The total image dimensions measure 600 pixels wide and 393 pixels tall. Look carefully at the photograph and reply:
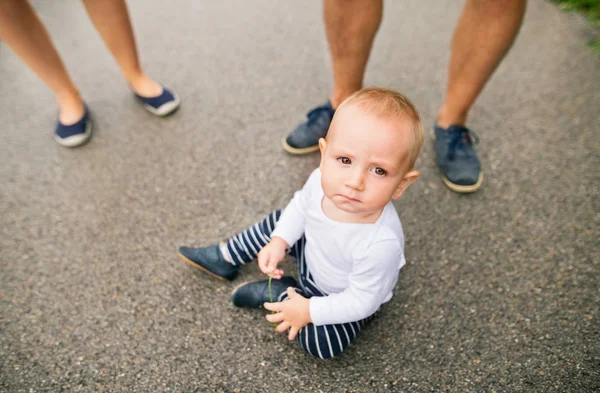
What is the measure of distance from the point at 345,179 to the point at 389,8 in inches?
55.4

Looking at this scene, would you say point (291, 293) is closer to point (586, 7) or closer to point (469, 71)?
point (469, 71)

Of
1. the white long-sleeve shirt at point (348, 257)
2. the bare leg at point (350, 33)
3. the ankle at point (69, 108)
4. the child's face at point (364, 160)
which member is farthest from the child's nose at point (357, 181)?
the ankle at point (69, 108)

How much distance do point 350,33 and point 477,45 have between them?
31 centimetres

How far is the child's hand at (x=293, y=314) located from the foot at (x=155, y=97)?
2.76 ft

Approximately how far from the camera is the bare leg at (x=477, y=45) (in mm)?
999

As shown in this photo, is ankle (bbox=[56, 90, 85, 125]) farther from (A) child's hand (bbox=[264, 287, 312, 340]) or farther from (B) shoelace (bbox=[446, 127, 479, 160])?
(B) shoelace (bbox=[446, 127, 479, 160])

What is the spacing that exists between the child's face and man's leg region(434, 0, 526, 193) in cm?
55

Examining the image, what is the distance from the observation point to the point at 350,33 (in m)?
1.10

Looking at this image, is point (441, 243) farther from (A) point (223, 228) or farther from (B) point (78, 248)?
(B) point (78, 248)

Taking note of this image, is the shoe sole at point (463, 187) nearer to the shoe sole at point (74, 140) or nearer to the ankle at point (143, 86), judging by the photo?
the ankle at point (143, 86)

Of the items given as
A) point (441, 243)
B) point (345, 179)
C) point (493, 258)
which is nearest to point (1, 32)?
point (345, 179)

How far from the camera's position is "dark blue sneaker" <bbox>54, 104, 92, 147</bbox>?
4.29 ft

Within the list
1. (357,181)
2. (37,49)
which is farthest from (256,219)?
(37,49)

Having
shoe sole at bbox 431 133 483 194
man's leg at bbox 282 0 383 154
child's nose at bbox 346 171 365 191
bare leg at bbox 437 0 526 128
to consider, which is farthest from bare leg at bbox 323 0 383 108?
child's nose at bbox 346 171 365 191
